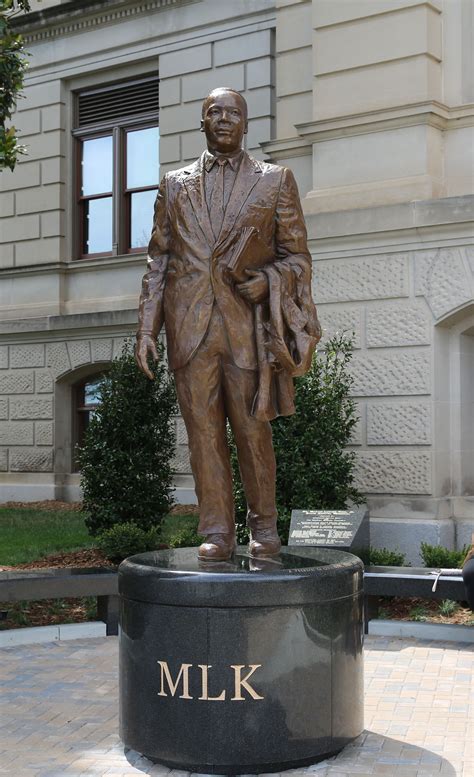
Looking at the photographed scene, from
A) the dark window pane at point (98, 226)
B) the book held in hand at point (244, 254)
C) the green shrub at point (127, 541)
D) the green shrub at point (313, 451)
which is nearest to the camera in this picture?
the book held in hand at point (244, 254)

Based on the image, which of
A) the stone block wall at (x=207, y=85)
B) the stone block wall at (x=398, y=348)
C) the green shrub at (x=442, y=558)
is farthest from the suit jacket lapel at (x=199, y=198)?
the stone block wall at (x=207, y=85)

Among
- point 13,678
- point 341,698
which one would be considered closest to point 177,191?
point 341,698

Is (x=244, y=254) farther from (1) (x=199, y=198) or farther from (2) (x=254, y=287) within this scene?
(1) (x=199, y=198)

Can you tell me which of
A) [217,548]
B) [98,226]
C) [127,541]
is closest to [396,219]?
[127,541]

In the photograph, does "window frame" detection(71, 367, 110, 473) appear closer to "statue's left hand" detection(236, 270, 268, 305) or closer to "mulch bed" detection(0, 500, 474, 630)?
"mulch bed" detection(0, 500, 474, 630)

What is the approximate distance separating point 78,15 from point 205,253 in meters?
15.6

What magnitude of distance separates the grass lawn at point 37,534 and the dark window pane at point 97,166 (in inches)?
258

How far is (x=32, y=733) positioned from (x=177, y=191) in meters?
3.36

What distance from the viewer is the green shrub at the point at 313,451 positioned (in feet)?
37.6

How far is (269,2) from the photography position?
18.2 metres

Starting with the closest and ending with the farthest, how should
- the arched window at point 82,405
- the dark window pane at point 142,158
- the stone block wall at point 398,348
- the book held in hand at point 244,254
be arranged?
the book held in hand at point 244,254
the stone block wall at point 398,348
the dark window pane at point 142,158
the arched window at point 82,405

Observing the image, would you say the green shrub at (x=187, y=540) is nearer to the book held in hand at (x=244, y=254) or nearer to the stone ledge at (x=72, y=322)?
the book held in hand at (x=244, y=254)

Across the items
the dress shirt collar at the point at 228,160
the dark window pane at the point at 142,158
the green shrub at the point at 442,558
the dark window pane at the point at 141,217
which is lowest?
the green shrub at the point at 442,558

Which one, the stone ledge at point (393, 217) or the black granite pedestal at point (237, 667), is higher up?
the stone ledge at point (393, 217)
